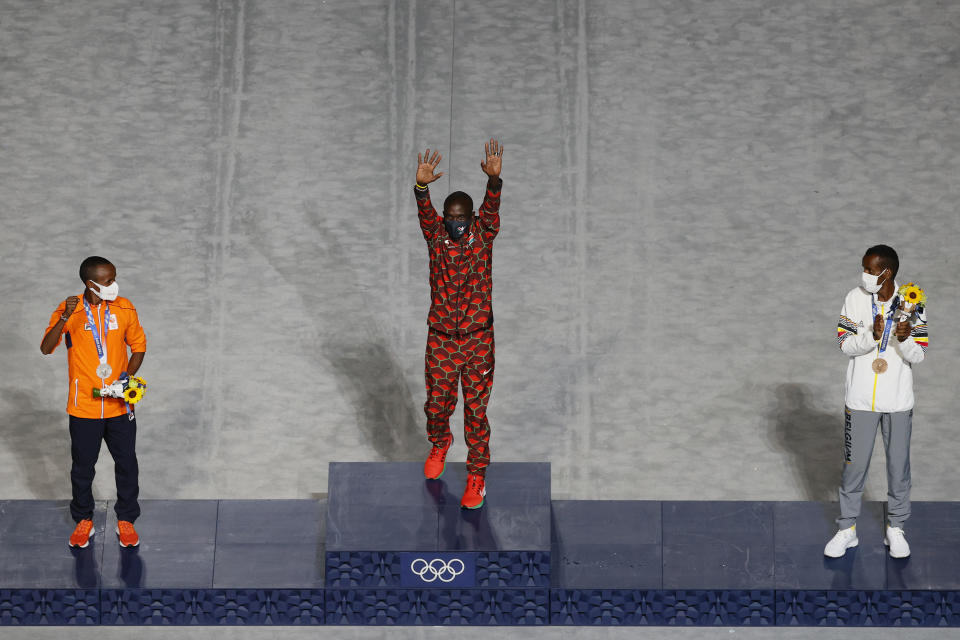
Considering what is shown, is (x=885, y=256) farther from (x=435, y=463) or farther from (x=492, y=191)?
(x=435, y=463)

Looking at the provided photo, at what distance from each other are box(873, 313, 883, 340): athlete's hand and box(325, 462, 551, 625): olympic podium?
2.22 meters

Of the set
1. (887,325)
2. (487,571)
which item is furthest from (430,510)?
(887,325)

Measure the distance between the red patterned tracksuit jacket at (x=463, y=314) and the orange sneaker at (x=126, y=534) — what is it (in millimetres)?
2042

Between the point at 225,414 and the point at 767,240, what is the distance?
4.44 metres

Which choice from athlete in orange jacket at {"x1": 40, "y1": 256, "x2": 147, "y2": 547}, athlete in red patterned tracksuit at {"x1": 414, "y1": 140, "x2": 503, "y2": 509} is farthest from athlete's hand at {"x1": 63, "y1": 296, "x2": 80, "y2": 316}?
athlete in red patterned tracksuit at {"x1": 414, "y1": 140, "x2": 503, "y2": 509}

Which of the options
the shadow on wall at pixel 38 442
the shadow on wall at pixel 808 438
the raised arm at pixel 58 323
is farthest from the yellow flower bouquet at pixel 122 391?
the shadow on wall at pixel 808 438

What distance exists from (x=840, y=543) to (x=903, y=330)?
4.78ft

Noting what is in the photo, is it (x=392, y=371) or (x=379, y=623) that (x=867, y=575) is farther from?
(x=392, y=371)

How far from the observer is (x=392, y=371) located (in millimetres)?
10711

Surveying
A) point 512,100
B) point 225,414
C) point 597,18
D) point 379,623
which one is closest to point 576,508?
point 379,623

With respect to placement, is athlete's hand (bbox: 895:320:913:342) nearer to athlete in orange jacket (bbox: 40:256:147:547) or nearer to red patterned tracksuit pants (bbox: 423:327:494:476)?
red patterned tracksuit pants (bbox: 423:327:494:476)

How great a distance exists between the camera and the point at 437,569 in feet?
27.8

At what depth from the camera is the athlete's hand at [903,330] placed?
8102 mm

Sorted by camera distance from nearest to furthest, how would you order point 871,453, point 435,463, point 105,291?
point 105,291
point 871,453
point 435,463
